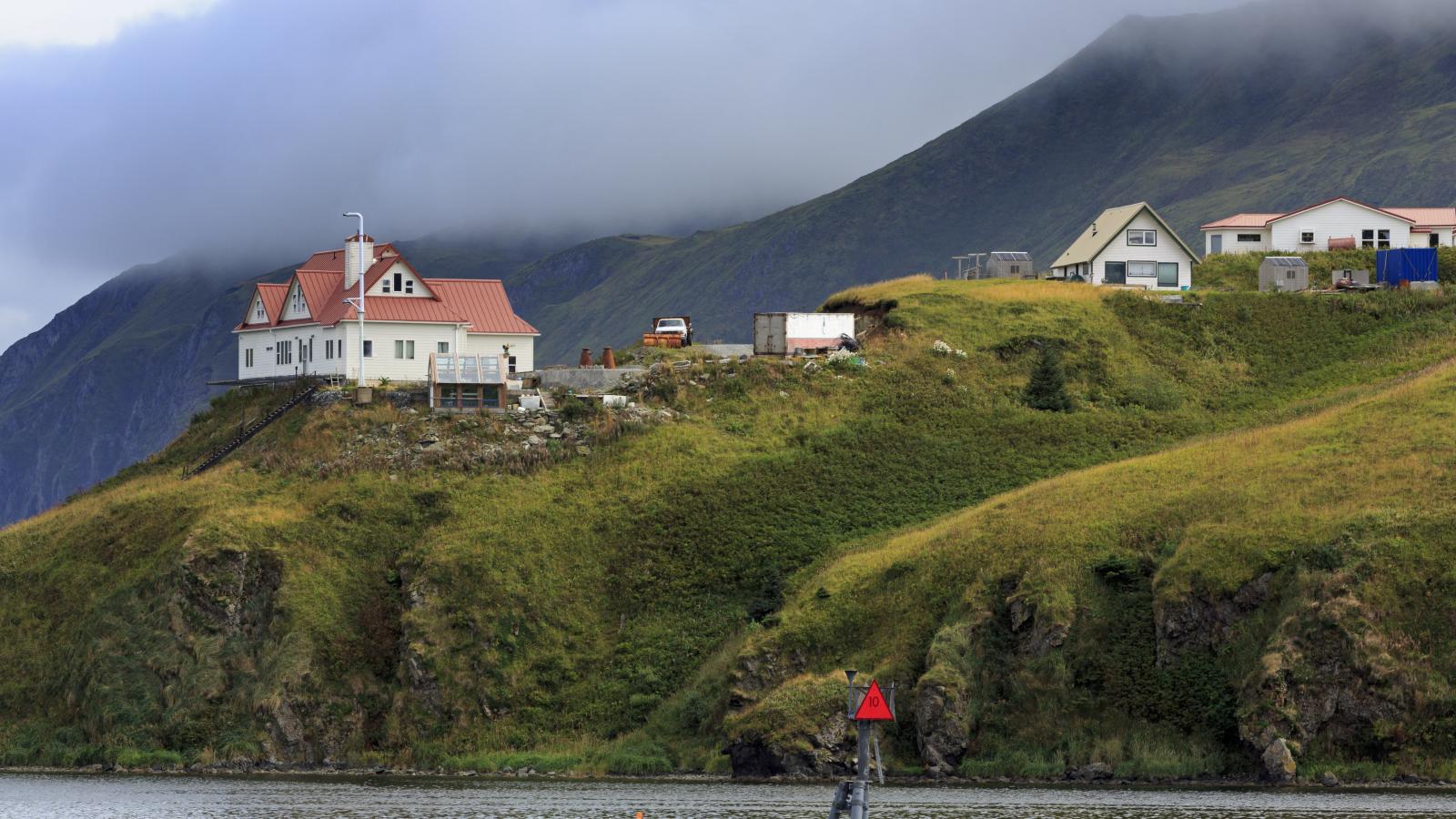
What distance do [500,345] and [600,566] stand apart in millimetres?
31862

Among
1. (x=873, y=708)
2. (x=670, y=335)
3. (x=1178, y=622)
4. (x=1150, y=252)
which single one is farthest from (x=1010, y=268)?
(x=873, y=708)

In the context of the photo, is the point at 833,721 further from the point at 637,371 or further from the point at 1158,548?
the point at 637,371

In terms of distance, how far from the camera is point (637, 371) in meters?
124

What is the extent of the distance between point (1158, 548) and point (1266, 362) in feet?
155

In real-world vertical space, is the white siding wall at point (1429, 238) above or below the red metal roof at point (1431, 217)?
below

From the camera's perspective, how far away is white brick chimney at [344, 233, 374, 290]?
125 m

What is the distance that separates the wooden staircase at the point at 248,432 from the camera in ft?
386

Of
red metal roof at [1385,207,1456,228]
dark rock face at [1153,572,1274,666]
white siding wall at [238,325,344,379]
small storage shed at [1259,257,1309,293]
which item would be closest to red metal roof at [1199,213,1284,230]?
red metal roof at [1385,207,1456,228]

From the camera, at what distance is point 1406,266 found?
14288 centimetres

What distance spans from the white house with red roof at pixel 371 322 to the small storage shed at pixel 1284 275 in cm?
5773

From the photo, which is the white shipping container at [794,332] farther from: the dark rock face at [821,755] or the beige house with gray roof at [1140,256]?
the dark rock face at [821,755]

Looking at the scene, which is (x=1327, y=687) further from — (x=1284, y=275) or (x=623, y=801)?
(x=1284, y=275)

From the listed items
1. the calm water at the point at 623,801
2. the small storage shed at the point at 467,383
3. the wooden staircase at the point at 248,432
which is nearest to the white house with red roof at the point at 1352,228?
the small storage shed at the point at 467,383

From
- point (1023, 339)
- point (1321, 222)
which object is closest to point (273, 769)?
point (1023, 339)
